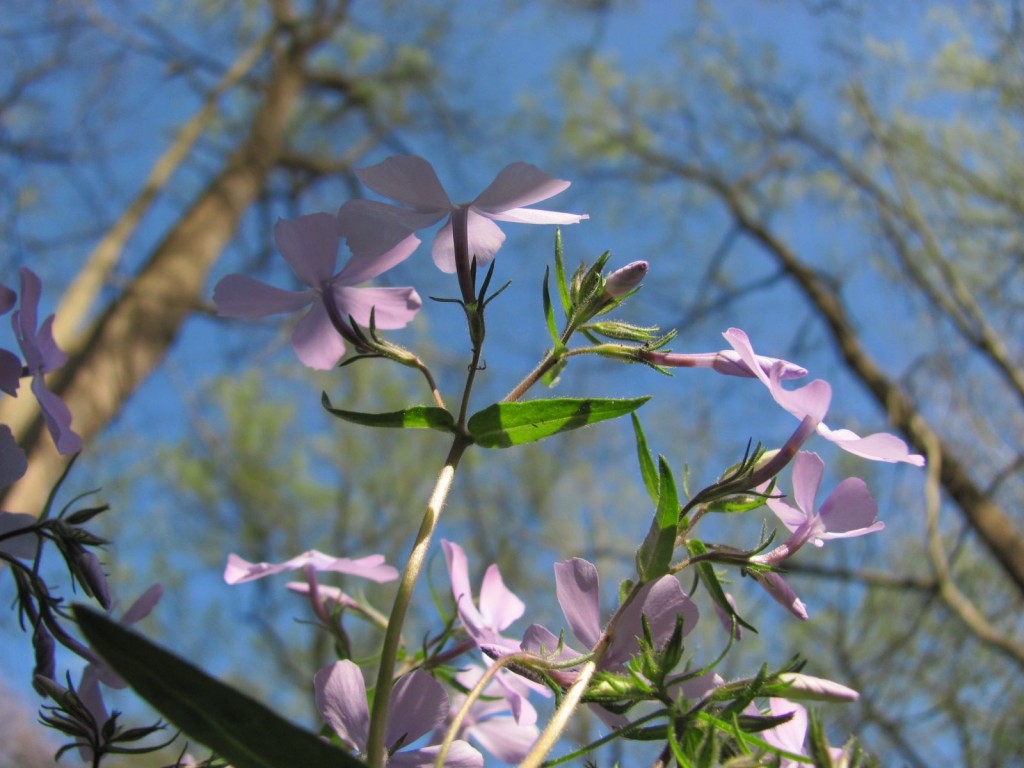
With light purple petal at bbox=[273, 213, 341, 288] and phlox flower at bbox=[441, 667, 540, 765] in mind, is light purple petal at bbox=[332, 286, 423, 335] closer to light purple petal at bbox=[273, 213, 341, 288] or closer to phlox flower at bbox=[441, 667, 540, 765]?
light purple petal at bbox=[273, 213, 341, 288]

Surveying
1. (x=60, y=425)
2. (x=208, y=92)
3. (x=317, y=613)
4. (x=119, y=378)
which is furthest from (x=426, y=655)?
(x=208, y=92)

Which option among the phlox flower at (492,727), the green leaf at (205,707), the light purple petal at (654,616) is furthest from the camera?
the phlox flower at (492,727)

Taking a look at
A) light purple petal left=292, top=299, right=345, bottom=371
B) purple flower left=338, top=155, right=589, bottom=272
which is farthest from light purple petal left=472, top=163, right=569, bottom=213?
light purple petal left=292, top=299, right=345, bottom=371

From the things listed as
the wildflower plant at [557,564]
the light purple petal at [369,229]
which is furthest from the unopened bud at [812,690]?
the light purple petal at [369,229]

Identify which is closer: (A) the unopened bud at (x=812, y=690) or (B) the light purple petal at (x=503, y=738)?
(A) the unopened bud at (x=812, y=690)

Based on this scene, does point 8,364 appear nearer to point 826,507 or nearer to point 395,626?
point 395,626

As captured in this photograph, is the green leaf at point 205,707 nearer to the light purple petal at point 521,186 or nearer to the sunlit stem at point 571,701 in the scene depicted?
the sunlit stem at point 571,701

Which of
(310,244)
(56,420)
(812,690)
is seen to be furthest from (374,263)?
(812,690)
